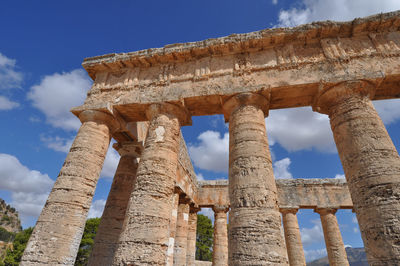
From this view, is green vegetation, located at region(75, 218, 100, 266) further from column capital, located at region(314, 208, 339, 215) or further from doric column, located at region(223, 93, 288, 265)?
doric column, located at region(223, 93, 288, 265)

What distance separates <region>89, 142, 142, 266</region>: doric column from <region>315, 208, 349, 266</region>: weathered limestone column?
12.9 m

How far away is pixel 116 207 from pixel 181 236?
19.1 ft

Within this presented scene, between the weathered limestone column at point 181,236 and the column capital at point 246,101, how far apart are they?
866 cm

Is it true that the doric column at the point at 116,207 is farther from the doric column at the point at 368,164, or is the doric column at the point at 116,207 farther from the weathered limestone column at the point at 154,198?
the doric column at the point at 368,164

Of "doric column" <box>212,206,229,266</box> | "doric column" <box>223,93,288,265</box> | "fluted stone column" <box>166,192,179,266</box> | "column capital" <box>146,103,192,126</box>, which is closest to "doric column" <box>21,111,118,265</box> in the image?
"column capital" <box>146,103,192,126</box>

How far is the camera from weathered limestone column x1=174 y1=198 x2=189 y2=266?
13203 mm

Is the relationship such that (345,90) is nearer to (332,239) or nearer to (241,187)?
(241,187)

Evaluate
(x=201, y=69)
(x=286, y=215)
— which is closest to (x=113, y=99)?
(x=201, y=69)

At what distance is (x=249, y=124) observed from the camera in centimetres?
669

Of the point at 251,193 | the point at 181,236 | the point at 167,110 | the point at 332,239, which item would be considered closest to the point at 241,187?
the point at 251,193

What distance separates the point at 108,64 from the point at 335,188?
54.2 feet

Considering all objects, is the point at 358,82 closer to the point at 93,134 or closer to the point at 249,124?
the point at 249,124

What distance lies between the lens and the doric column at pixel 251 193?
4695 millimetres

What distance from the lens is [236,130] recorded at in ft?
22.1
